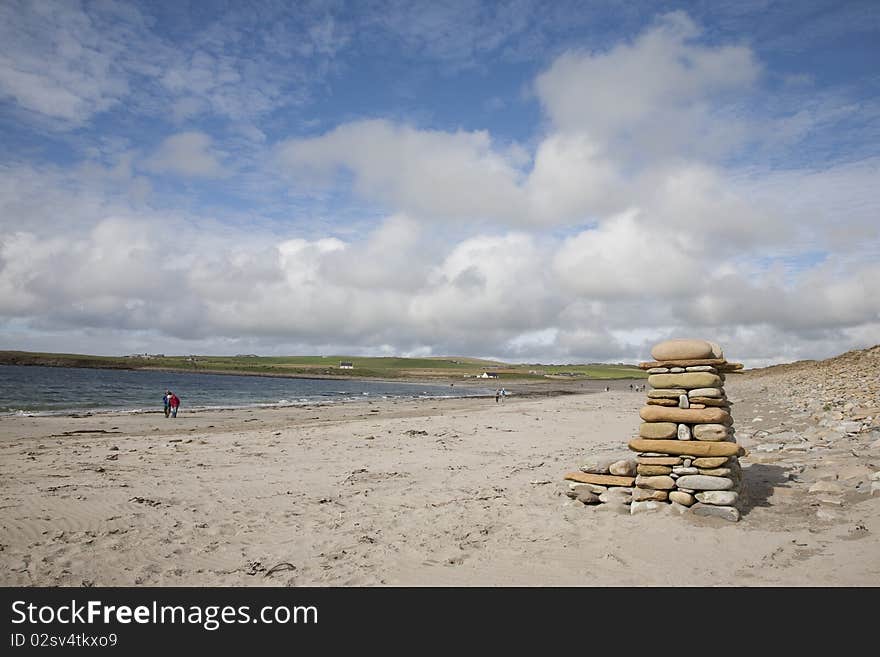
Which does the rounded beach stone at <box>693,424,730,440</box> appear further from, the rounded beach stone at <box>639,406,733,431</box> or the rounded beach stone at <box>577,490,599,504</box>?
the rounded beach stone at <box>577,490,599,504</box>

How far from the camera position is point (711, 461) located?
9.20 m

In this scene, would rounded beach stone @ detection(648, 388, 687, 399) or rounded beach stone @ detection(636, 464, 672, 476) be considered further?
rounded beach stone @ detection(648, 388, 687, 399)

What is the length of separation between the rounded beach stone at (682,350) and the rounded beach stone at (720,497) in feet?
8.01

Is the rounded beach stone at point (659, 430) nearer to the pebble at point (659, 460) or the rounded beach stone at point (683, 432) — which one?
the rounded beach stone at point (683, 432)

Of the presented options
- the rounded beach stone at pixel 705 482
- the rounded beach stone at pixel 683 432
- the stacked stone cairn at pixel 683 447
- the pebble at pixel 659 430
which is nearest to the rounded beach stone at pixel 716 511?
the stacked stone cairn at pixel 683 447

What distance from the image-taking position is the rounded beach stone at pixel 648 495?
9.55 meters

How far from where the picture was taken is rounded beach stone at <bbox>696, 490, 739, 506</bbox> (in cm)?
901

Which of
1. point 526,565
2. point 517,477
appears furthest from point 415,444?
point 526,565

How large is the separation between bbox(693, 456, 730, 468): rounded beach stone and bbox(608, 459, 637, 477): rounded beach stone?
4.43 feet

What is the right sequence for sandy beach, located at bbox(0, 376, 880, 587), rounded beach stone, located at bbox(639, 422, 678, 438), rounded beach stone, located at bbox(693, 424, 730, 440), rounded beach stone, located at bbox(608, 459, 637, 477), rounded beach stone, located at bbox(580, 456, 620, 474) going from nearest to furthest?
1. sandy beach, located at bbox(0, 376, 880, 587)
2. rounded beach stone, located at bbox(693, 424, 730, 440)
3. rounded beach stone, located at bbox(639, 422, 678, 438)
4. rounded beach stone, located at bbox(608, 459, 637, 477)
5. rounded beach stone, located at bbox(580, 456, 620, 474)

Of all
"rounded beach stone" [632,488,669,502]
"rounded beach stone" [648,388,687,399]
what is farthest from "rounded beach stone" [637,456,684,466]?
"rounded beach stone" [648,388,687,399]

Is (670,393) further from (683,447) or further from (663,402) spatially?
(683,447)
